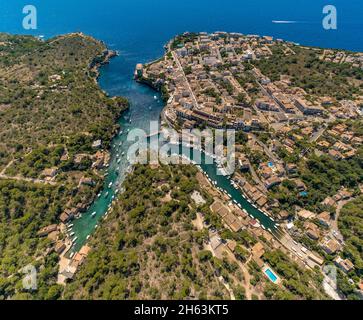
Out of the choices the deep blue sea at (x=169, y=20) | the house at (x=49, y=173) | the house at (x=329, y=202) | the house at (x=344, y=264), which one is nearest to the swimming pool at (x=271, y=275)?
the house at (x=344, y=264)

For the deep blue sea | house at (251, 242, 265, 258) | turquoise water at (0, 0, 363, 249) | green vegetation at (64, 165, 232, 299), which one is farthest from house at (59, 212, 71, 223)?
the deep blue sea

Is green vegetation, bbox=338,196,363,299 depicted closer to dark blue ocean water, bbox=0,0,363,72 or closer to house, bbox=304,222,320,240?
house, bbox=304,222,320,240

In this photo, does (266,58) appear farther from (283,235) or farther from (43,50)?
(43,50)

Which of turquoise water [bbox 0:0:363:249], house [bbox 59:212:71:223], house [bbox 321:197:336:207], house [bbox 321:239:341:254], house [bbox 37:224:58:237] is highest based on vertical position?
turquoise water [bbox 0:0:363:249]

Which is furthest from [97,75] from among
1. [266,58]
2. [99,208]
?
[266,58]

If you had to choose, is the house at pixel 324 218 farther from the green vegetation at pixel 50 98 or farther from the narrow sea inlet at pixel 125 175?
the green vegetation at pixel 50 98

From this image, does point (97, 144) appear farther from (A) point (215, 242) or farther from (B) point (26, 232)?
(A) point (215, 242)
